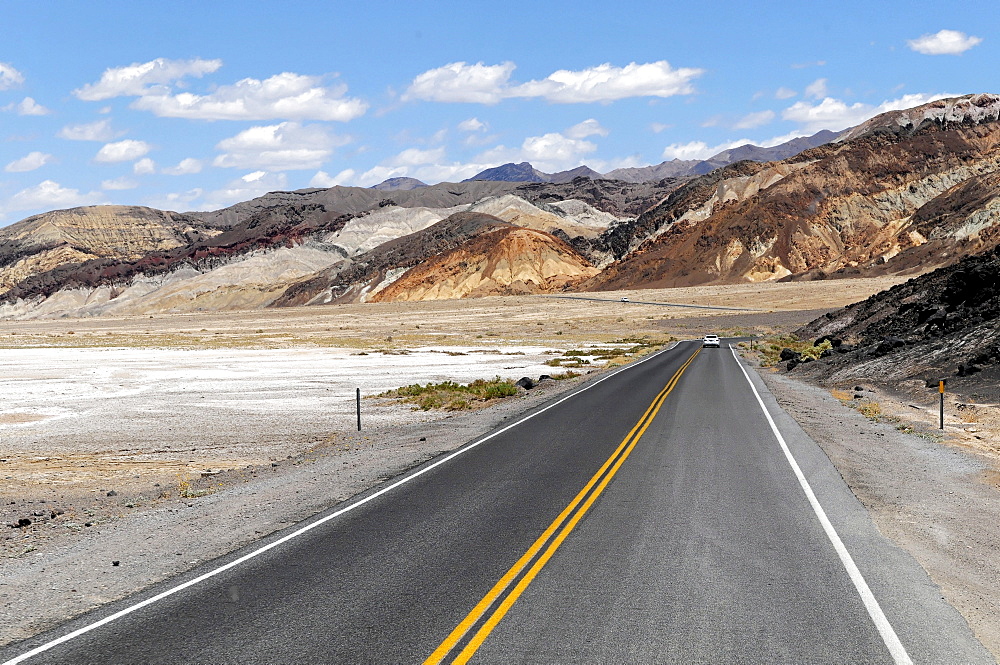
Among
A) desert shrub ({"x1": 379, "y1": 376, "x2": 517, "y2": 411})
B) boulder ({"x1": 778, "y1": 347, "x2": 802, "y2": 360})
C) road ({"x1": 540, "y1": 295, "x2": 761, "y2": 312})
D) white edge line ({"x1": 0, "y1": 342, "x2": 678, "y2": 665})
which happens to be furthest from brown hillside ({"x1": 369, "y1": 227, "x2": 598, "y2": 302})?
white edge line ({"x1": 0, "y1": 342, "x2": 678, "y2": 665})

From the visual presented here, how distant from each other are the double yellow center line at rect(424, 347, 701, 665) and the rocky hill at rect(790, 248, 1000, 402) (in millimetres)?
15844

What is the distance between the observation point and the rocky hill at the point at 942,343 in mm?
26594

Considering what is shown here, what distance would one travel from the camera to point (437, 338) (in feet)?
274

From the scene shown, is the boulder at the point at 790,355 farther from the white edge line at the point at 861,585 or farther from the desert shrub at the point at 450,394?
the white edge line at the point at 861,585

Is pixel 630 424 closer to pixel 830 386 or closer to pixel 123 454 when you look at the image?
pixel 123 454

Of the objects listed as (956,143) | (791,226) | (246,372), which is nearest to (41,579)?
(246,372)

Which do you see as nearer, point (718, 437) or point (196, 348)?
point (718, 437)

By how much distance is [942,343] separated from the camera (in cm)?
3112

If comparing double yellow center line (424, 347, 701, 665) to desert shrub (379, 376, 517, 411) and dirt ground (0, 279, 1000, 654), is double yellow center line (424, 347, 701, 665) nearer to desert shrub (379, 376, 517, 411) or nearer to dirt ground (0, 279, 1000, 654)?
dirt ground (0, 279, 1000, 654)

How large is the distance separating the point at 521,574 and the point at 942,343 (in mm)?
27550

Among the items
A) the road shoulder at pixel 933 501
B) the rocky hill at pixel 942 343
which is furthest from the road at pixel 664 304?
the road shoulder at pixel 933 501

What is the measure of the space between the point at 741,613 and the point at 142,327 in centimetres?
12575

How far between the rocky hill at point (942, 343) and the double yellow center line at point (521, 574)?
1584cm

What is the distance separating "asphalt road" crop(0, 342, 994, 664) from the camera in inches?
267
